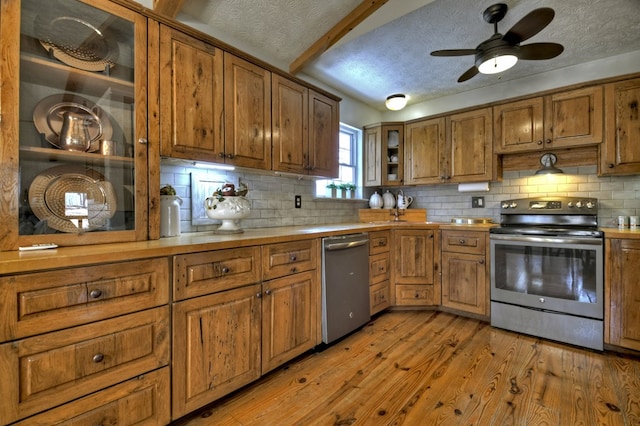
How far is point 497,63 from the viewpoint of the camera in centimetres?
211

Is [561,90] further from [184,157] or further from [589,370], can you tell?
[184,157]

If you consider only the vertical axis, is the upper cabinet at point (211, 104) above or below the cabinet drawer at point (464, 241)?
above

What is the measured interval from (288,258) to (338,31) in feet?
5.96

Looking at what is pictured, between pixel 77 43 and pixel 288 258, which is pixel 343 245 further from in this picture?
pixel 77 43

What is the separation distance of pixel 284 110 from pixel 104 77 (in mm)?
1222

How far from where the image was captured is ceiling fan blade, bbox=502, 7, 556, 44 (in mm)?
1623

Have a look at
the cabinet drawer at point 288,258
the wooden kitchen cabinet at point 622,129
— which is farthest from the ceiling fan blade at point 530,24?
the cabinet drawer at point 288,258

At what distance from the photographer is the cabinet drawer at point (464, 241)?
9.07ft

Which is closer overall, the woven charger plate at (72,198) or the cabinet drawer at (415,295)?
the woven charger plate at (72,198)

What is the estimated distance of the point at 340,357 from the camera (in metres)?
2.10

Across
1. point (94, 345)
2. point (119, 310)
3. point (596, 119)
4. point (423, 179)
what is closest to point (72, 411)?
point (94, 345)

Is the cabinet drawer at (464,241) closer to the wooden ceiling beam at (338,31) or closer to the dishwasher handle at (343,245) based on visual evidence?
the dishwasher handle at (343,245)

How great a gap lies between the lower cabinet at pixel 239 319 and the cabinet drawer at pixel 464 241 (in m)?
1.63

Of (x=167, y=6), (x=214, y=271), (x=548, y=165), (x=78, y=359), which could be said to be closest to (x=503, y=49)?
(x=548, y=165)
